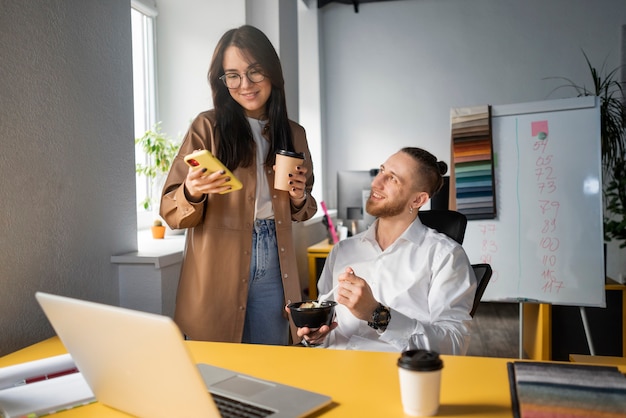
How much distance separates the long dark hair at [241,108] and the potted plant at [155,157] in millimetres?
1238

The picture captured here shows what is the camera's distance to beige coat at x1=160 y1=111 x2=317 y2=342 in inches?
79.4

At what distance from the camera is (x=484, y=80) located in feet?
18.9

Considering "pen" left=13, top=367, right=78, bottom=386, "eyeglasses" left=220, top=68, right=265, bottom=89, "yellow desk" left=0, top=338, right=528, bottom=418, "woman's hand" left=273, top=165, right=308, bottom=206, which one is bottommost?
"pen" left=13, top=367, right=78, bottom=386

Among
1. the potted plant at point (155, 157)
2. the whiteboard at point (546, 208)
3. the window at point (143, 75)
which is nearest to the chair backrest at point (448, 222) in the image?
the whiteboard at point (546, 208)

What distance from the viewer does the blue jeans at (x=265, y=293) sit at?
6.77 feet

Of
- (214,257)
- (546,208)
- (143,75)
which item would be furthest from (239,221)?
(143,75)

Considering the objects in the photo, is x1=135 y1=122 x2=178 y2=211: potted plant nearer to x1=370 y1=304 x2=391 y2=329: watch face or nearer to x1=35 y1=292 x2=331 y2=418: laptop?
x1=370 y1=304 x2=391 y2=329: watch face

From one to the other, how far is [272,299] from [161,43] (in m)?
2.36

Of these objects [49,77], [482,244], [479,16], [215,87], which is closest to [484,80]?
[479,16]

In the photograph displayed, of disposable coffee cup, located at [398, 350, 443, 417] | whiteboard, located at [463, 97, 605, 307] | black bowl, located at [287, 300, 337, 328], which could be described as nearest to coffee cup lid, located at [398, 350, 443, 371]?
disposable coffee cup, located at [398, 350, 443, 417]

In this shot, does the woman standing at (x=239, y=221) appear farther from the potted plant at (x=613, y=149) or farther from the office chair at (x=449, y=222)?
the potted plant at (x=613, y=149)

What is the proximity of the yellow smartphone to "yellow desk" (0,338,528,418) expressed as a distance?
1.68ft

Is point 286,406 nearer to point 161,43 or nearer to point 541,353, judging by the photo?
point 541,353

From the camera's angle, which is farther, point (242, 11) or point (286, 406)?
point (242, 11)
